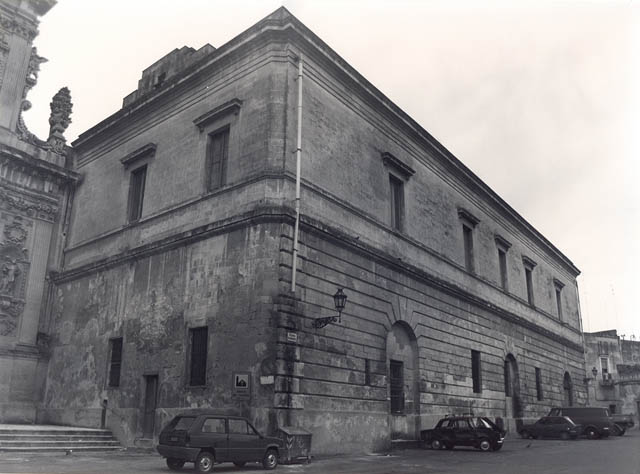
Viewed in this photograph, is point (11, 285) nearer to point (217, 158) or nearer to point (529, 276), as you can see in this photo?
point (217, 158)

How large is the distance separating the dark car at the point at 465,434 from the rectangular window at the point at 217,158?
1041 cm

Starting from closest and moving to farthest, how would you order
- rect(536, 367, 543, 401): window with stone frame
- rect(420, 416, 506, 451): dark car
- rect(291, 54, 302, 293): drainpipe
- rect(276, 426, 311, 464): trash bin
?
rect(276, 426, 311, 464): trash bin
rect(291, 54, 302, 293): drainpipe
rect(420, 416, 506, 451): dark car
rect(536, 367, 543, 401): window with stone frame

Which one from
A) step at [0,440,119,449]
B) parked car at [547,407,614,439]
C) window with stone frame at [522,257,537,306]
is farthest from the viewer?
window with stone frame at [522,257,537,306]

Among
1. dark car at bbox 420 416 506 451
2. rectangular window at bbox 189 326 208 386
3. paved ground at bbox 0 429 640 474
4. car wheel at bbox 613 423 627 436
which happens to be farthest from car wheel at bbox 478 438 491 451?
car wheel at bbox 613 423 627 436

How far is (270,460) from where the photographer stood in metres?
12.8

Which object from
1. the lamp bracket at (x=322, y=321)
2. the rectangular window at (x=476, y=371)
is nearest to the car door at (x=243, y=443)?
the lamp bracket at (x=322, y=321)

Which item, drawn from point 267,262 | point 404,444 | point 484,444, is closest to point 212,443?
→ point 267,262

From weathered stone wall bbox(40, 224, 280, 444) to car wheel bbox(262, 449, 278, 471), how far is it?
37.2 inches

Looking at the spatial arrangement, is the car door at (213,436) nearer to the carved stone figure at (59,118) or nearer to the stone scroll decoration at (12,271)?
the stone scroll decoration at (12,271)

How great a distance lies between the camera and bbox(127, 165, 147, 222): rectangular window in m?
20.6

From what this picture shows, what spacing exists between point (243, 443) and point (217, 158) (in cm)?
909

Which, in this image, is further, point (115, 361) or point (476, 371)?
point (476, 371)

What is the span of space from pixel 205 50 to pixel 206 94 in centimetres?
432

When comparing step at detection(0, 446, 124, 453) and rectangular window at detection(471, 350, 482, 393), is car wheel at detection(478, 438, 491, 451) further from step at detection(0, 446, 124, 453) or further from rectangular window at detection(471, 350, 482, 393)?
step at detection(0, 446, 124, 453)
